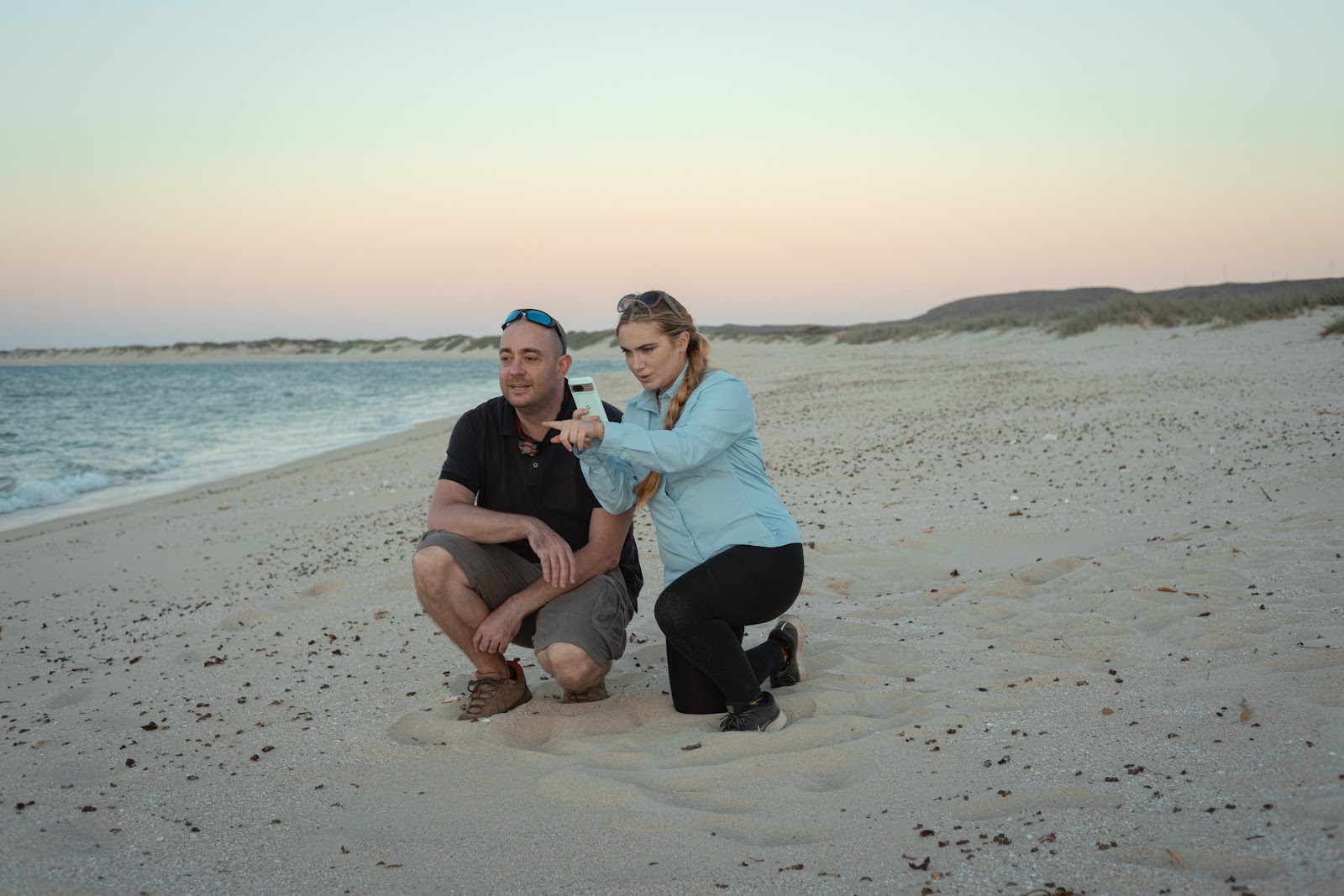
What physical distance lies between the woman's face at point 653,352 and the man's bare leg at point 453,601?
3.79 feet

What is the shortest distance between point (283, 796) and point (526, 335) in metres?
1.95

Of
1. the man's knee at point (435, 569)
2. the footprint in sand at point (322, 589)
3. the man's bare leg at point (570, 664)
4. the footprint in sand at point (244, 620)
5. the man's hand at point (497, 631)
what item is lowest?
the footprint in sand at point (244, 620)

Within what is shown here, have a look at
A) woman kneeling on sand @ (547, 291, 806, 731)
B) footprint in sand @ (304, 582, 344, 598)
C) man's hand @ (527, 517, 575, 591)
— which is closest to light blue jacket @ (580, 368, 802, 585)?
woman kneeling on sand @ (547, 291, 806, 731)

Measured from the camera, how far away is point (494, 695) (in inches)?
160

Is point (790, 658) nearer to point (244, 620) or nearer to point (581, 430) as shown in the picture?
point (581, 430)

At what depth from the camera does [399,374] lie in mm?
61938

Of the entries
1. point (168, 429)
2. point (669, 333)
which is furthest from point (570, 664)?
point (168, 429)

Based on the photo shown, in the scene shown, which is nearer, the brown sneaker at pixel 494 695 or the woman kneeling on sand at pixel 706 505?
the woman kneeling on sand at pixel 706 505

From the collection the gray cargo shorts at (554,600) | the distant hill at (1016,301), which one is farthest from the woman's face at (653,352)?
the distant hill at (1016,301)

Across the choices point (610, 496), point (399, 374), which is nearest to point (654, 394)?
point (610, 496)

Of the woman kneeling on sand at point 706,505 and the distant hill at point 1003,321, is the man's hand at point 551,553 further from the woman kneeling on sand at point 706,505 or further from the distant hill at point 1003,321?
the distant hill at point 1003,321

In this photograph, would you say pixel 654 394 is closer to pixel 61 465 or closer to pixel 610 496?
pixel 610 496

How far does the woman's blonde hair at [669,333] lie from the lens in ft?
12.0

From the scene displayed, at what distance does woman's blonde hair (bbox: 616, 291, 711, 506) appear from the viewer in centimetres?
364
